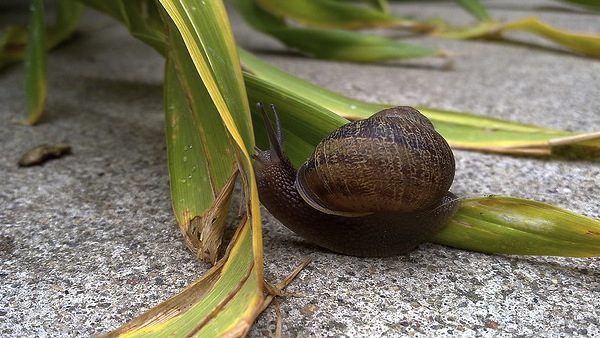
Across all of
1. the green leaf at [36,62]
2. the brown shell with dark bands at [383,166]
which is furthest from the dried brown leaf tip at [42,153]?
the brown shell with dark bands at [383,166]

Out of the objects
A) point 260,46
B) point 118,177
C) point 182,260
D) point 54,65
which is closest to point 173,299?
point 182,260

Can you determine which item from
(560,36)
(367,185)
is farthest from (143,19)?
(560,36)

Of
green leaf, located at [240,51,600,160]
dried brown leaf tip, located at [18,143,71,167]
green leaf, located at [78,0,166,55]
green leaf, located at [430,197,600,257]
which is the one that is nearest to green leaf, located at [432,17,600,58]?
green leaf, located at [240,51,600,160]

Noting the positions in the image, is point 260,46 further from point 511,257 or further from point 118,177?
point 511,257

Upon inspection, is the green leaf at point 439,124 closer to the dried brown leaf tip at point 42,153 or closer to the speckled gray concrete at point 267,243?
the speckled gray concrete at point 267,243

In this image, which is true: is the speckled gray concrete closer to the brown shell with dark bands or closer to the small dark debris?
the small dark debris
